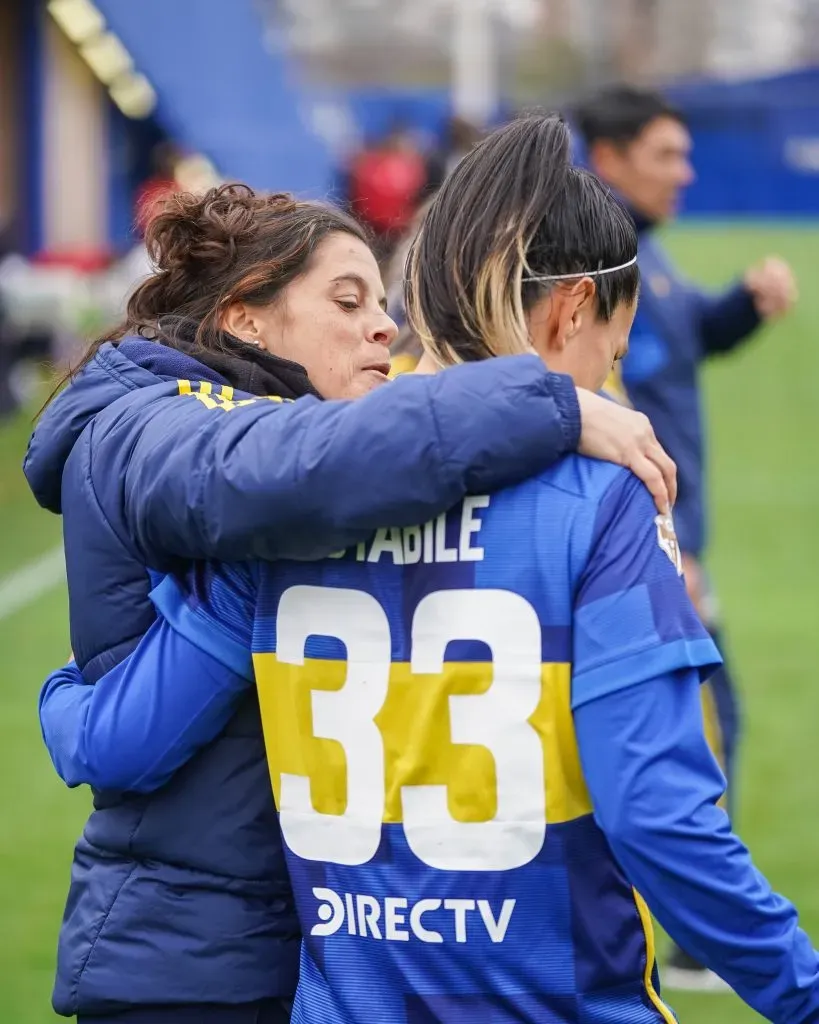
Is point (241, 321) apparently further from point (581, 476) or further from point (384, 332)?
point (581, 476)

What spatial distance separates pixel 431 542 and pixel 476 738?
22 centimetres

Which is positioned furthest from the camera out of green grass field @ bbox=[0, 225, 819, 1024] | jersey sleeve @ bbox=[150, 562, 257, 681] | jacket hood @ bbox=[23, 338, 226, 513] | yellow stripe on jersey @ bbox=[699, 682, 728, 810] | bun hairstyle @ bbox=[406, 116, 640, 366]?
green grass field @ bbox=[0, 225, 819, 1024]

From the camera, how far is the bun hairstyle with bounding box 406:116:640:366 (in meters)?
1.88

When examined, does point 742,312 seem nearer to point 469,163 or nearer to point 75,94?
point 469,163

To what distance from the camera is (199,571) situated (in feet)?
6.73

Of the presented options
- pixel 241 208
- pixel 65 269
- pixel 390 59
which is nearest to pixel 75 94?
pixel 65 269

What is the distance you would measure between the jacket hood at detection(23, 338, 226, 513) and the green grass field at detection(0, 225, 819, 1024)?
2.52m

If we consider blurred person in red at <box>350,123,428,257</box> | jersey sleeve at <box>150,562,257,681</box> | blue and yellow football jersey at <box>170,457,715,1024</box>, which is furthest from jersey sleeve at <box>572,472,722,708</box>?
blurred person in red at <box>350,123,428,257</box>

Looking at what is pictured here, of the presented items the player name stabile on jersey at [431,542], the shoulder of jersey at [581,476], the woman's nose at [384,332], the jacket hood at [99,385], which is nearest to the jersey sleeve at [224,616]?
the player name stabile on jersey at [431,542]

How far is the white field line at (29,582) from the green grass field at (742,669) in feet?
0.31

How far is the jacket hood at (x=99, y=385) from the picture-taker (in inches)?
86.5

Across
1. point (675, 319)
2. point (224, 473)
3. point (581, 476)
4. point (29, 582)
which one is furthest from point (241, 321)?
point (29, 582)

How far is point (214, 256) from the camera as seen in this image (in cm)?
242

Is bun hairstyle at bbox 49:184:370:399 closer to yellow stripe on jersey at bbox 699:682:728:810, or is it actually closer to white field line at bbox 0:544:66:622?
yellow stripe on jersey at bbox 699:682:728:810
